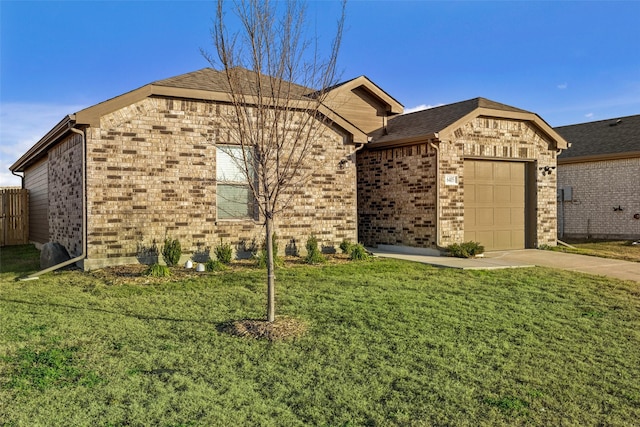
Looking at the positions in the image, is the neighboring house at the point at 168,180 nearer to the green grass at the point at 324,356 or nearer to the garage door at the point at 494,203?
the green grass at the point at 324,356

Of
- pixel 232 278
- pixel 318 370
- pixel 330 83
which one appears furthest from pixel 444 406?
pixel 232 278

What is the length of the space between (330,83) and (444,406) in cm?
411

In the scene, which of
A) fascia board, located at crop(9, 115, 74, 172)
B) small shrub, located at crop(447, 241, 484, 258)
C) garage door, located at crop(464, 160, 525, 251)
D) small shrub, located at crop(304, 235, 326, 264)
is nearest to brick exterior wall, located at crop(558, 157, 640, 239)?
garage door, located at crop(464, 160, 525, 251)

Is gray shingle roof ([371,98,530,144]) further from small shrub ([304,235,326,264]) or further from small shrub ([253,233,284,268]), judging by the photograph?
small shrub ([253,233,284,268])

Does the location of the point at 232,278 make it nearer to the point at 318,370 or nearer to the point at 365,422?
the point at 318,370

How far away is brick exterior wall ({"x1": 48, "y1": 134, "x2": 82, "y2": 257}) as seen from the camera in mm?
11312

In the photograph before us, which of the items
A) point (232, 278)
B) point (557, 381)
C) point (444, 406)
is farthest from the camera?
point (232, 278)

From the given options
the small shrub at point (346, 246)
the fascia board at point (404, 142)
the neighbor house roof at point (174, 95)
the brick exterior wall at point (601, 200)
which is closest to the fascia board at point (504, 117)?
the fascia board at point (404, 142)

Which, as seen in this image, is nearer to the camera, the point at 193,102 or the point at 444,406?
the point at 444,406

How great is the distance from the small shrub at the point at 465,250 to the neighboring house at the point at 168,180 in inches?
98.9

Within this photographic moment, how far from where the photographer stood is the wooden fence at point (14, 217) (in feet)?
64.7

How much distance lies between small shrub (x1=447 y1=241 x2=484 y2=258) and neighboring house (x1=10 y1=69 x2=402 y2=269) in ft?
8.24

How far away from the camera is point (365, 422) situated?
3922 mm

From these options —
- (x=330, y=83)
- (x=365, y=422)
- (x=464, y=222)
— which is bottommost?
(x=365, y=422)
